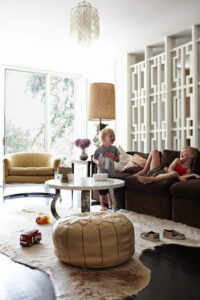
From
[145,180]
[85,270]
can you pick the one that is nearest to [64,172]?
[145,180]

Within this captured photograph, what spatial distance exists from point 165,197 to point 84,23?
2069 mm

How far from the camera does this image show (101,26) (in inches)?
174

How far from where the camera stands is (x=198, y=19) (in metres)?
4.15

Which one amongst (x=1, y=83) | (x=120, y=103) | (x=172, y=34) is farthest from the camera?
(x=1, y=83)

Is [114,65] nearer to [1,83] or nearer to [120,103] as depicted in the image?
[120,103]

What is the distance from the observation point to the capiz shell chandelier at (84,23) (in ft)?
10.8

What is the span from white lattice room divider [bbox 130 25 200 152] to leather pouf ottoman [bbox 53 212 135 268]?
266 cm

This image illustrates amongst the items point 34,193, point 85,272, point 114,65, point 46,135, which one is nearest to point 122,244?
point 85,272

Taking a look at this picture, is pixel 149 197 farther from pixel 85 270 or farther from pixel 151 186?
pixel 85 270

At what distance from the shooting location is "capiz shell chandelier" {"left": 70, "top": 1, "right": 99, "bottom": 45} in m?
3.28

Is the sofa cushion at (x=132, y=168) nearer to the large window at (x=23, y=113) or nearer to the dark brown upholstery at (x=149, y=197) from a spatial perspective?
the dark brown upholstery at (x=149, y=197)

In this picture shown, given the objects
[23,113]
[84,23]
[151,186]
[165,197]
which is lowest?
[165,197]

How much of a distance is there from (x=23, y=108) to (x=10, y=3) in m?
3.16

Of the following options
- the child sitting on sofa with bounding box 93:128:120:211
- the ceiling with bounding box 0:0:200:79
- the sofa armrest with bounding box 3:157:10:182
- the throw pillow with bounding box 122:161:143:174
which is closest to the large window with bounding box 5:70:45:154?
the ceiling with bounding box 0:0:200:79
